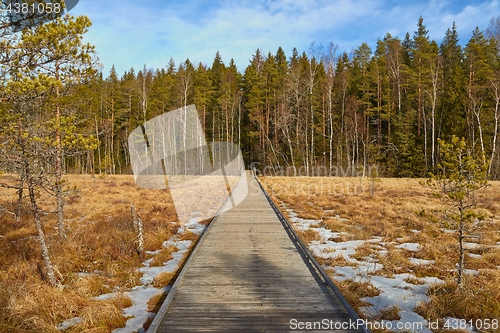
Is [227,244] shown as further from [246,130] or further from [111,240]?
[246,130]

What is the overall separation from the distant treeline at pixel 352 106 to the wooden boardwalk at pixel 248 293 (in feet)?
83.3

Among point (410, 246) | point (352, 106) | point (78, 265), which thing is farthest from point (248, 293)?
point (352, 106)

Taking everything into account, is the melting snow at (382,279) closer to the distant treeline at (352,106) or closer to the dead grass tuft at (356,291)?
the dead grass tuft at (356,291)

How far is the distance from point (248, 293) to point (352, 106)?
3740 cm

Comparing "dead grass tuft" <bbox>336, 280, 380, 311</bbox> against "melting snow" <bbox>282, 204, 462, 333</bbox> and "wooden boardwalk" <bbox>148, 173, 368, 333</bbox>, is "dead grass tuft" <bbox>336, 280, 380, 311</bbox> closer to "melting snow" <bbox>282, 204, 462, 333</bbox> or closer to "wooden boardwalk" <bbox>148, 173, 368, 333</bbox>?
"melting snow" <bbox>282, 204, 462, 333</bbox>

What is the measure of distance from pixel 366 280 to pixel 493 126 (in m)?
34.4

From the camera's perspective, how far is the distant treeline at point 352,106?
3209cm

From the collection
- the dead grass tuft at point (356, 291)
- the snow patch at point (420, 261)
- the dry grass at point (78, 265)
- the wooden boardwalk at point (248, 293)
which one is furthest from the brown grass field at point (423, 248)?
the dry grass at point (78, 265)

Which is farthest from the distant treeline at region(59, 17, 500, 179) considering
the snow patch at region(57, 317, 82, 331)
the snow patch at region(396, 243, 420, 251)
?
the snow patch at region(57, 317, 82, 331)

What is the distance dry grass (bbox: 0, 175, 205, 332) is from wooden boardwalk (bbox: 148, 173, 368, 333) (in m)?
0.86

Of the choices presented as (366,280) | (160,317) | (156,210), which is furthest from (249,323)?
(156,210)

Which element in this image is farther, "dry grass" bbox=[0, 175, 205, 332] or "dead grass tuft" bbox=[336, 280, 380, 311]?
"dead grass tuft" bbox=[336, 280, 380, 311]

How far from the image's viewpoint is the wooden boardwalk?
Answer: 13.8 feet

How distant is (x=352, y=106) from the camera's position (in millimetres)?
38344
